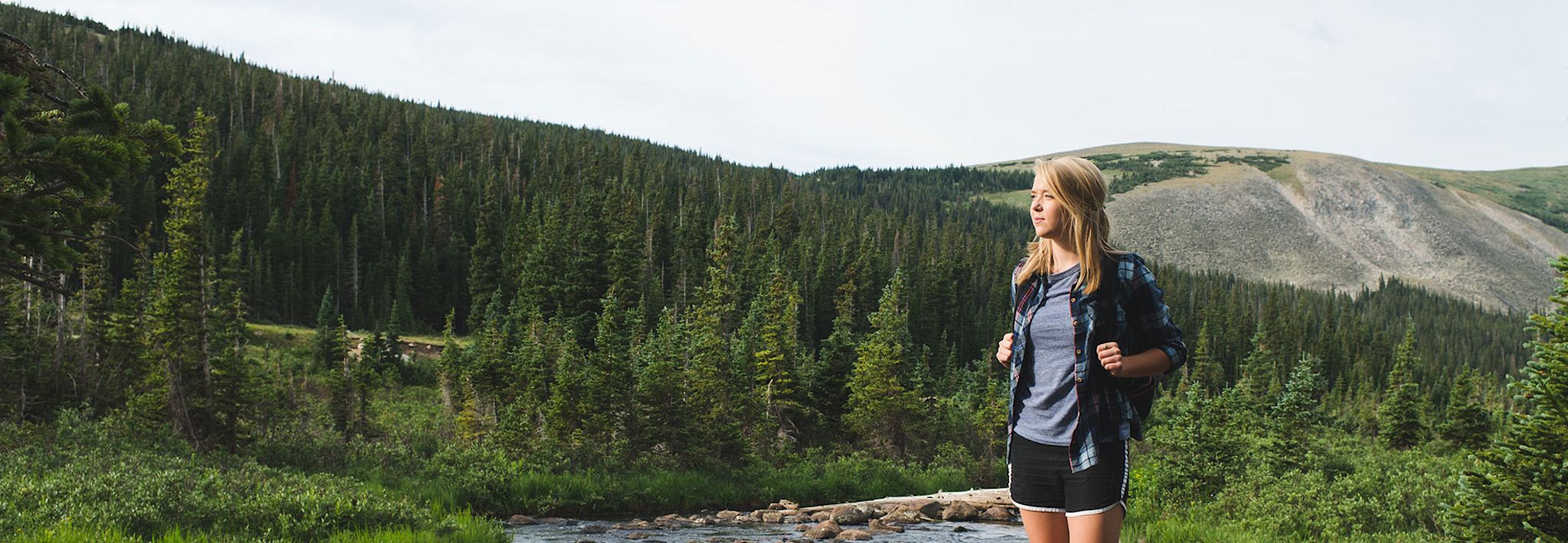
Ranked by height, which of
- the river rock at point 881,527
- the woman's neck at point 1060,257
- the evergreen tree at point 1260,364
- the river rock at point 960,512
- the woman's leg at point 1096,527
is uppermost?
the woman's neck at point 1060,257

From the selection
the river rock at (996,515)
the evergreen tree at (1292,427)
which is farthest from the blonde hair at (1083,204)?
the evergreen tree at (1292,427)

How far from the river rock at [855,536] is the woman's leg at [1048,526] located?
22721 mm

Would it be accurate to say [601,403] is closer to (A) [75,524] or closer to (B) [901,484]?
(B) [901,484]

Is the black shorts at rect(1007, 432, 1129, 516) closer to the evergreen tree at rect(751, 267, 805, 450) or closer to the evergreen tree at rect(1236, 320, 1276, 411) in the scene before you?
the evergreen tree at rect(751, 267, 805, 450)

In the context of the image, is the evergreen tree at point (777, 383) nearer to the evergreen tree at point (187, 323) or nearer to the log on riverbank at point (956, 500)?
the log on riverbank at point (956, 500)

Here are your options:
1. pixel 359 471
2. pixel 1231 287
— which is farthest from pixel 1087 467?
pixel 1231 287

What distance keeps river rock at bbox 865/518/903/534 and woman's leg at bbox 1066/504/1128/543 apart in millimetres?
24786

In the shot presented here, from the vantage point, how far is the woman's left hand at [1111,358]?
4.12m

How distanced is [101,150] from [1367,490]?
32.7 m

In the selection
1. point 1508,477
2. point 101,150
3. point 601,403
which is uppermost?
point 101,150

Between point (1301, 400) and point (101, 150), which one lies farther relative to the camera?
point (1301, 400)

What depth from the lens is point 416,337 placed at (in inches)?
3551

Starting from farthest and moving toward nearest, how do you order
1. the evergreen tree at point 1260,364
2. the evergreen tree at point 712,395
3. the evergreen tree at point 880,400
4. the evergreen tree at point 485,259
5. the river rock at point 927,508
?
1. the evergreen tree at point 485,259
2. the evergreen tree at point 1260,364
3. the evergreen tree at point 880,400
4. the evergreen tree at point 712,395
5. the river rock at point 927,508

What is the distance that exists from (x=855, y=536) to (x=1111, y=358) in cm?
2370
